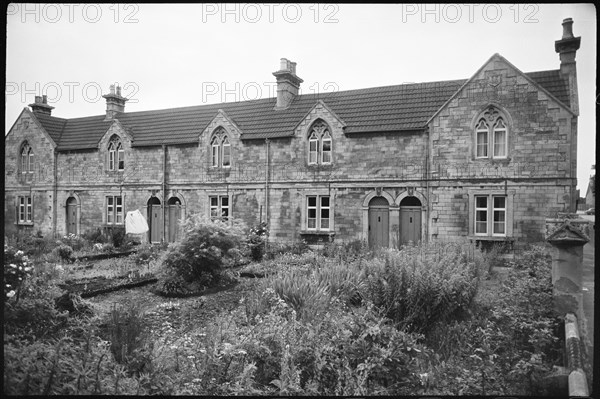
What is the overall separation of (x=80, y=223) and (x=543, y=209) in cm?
1897

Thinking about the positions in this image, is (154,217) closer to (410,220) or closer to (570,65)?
(410,220)

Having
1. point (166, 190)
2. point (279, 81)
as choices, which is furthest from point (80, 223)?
point (279, 81)

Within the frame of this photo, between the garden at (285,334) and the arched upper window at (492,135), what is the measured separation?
5.67 metres

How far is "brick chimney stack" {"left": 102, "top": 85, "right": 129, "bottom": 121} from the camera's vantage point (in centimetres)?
1866

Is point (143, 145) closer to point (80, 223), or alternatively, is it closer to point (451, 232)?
point (80, 223)

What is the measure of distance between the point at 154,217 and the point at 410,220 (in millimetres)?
11073

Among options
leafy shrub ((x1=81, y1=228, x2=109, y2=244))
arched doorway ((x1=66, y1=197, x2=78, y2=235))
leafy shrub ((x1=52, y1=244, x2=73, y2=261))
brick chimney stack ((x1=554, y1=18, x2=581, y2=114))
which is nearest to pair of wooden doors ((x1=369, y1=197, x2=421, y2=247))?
brick chimney stack ((x1=554, y1=18, x2=581, y2=114))

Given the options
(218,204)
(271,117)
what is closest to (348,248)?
(218,204)

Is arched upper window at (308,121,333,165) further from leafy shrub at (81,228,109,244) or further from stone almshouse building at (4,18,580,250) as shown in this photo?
leafy shrub at (81,228,109,244)

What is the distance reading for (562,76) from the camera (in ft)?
42.1

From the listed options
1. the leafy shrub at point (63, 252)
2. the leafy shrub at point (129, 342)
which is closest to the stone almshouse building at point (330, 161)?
the leafy shrub at point (63, 252)

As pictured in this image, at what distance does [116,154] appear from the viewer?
17.6 meters

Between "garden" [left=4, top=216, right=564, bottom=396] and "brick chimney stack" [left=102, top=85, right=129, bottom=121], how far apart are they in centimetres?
1197

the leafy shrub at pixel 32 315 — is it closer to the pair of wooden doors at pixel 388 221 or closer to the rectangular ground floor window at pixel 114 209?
the pair of wooden doors at pixel 388 221
